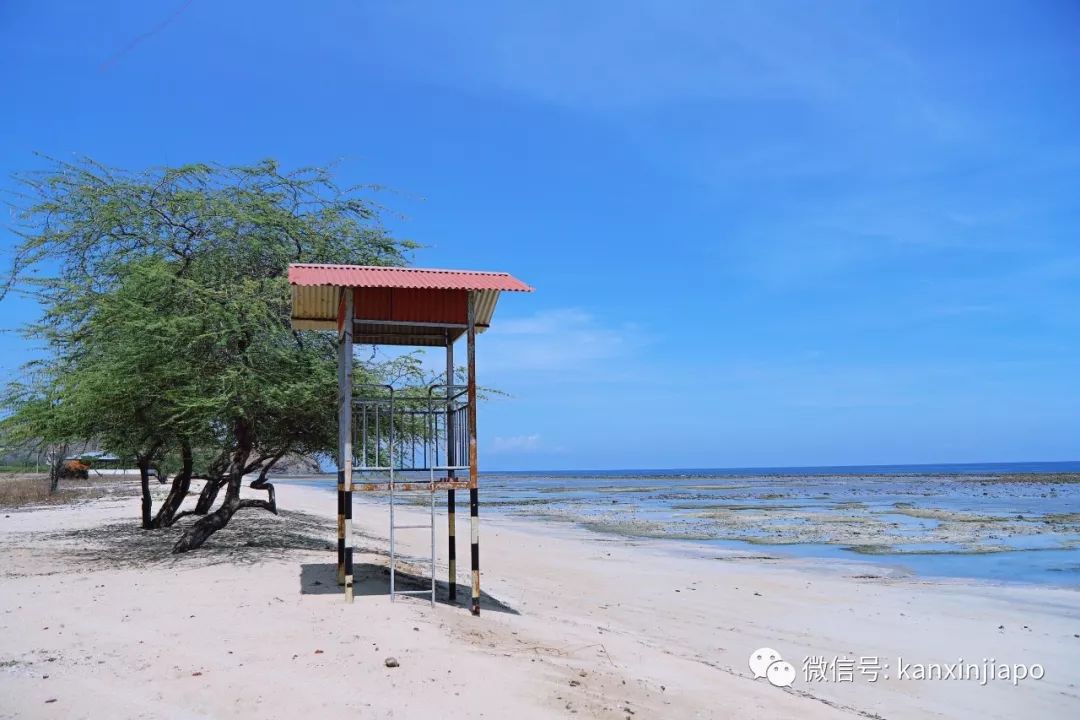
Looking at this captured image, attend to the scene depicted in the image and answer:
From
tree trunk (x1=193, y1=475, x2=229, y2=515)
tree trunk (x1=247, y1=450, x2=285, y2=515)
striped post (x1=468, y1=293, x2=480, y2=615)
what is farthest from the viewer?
tree trunk (x1=247, y1=450, x2=285, y2=515)

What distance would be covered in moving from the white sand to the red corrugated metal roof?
3.74 meters

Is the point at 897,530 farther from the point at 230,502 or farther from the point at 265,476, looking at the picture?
the point at 230,502

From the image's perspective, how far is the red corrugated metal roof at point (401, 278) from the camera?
9.09 metres

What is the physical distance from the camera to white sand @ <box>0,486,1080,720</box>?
6121 millimetres

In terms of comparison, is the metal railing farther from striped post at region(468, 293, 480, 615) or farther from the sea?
the sea

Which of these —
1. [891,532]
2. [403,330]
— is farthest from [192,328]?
[891,532]

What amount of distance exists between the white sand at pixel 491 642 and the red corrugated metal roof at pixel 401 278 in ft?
12.3

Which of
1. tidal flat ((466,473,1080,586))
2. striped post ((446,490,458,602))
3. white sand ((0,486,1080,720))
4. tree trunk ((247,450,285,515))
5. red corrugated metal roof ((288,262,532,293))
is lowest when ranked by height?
tidal flat ((466,473,1080,586))

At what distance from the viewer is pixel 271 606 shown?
8820 mm

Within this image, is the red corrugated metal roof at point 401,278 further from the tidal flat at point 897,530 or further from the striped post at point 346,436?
the tidal flat at point 897,530

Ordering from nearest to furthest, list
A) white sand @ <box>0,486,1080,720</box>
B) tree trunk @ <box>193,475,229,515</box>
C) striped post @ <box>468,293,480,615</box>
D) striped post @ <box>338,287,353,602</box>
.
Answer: white sand @ <box>0,486,1080,720</box>
striped post @ <box>338,287,353,602</box>
striped post @ <box>468,293,480,615</box>
tree trunk @ <box>193,475,229,515</box>

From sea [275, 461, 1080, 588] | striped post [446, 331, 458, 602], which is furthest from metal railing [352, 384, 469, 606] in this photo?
sea [275, 461, 1080, 588]

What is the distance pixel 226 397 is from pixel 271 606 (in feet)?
11.4

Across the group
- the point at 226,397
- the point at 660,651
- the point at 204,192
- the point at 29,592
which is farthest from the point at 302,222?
the point at 660,651
